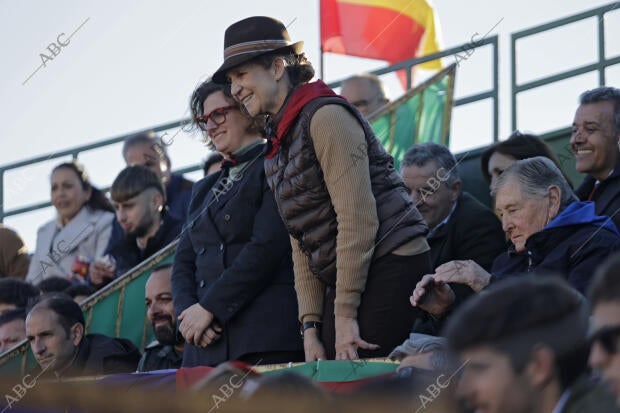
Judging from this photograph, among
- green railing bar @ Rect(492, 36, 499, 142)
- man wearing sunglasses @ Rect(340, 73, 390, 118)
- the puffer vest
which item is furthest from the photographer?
green railing bar @ Rect(492, 36, 499, 142)

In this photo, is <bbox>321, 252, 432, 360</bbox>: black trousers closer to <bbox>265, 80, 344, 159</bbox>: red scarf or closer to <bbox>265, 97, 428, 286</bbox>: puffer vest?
<bbox>265, 97, 428, 286</bbox>: puffer vest

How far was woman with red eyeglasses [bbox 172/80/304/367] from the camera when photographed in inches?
231

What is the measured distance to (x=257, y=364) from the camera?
5.79m

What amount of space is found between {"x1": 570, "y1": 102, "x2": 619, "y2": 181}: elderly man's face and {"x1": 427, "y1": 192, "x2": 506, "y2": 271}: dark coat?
0.56 meters

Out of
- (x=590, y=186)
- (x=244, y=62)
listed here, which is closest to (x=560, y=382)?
(x=244, y=62)

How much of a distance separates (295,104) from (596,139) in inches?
68.4

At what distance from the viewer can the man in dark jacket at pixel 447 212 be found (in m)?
6.72

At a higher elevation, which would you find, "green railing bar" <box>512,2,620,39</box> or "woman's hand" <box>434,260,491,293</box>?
"green railing bar" <box>512,2,620,39</box>

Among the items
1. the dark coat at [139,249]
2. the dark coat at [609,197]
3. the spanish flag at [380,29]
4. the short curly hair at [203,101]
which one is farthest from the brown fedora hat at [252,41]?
the spanish flag at [380,29]

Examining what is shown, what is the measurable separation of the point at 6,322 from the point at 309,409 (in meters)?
6.51

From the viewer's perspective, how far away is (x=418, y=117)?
9.38 meters

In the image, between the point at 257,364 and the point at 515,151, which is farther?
the point at 515,151

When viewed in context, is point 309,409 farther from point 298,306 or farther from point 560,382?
point 298,306

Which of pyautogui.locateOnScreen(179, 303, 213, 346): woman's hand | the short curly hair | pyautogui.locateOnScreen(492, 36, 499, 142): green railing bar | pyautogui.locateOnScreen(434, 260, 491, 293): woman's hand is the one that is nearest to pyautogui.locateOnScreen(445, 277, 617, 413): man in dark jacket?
pyautogui.locateOnScreen(434, 260, 491, 293): woman's hand
